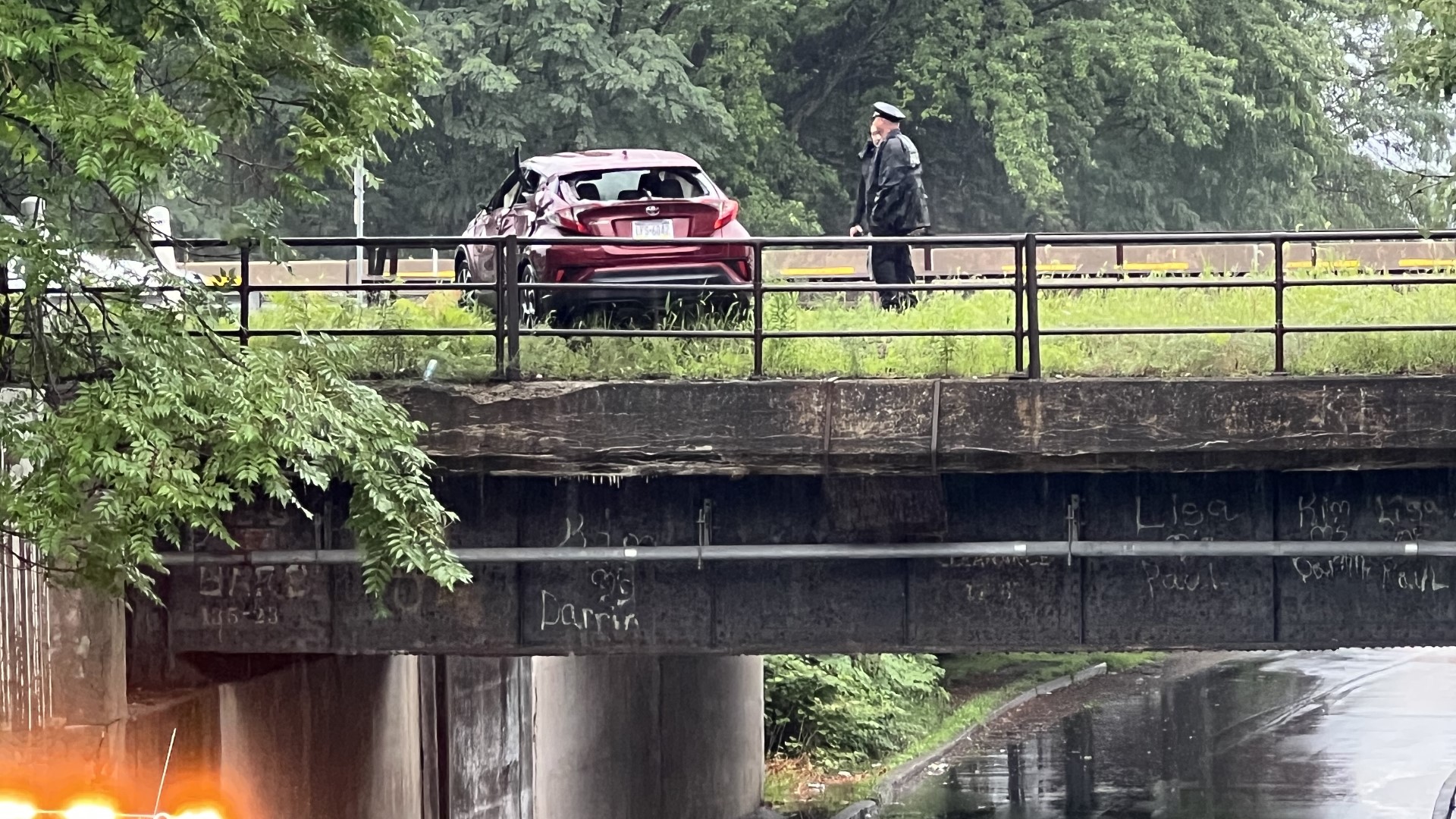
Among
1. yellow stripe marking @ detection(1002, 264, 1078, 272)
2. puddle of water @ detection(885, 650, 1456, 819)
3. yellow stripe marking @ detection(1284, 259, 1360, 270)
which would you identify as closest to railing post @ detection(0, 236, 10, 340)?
yellow stripe marking @ detection(1284, 259, 1360, 270)

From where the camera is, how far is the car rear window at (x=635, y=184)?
13242mm

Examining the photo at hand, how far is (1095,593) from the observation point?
32.2 feet

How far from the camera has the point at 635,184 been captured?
13.5m

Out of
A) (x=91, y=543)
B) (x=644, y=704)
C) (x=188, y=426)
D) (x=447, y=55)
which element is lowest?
(x=644, y=704)

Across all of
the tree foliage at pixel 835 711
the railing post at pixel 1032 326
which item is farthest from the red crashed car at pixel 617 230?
the tree foliage at pixel 835 711

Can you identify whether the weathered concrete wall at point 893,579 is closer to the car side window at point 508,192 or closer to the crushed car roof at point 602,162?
the crushed car roof at point 602,162

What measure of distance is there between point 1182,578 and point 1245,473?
671 mm

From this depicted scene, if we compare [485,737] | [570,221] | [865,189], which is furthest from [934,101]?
[570,221]

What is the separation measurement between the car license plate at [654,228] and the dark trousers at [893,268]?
138 centimetres

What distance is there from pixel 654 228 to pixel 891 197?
1.72m

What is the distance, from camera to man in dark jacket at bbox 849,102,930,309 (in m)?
12.5

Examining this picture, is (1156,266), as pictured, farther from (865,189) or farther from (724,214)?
(724,214)

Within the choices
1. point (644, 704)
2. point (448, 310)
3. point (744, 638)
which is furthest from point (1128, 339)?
point (644, 704)

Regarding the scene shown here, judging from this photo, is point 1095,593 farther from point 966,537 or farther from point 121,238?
point 121,238
